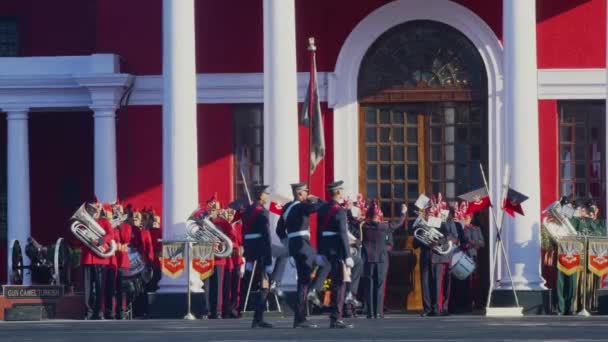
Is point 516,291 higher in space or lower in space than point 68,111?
lower

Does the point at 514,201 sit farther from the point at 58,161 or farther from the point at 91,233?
the point at 58,161

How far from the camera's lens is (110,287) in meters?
32.6

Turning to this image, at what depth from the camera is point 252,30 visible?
36.0 m

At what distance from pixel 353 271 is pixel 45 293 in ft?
16.6

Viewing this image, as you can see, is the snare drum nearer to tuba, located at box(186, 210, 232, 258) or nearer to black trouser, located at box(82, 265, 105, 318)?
tuba, located at box(186, 210, 232, 258)

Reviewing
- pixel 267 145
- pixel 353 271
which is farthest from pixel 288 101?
pixel 353 271

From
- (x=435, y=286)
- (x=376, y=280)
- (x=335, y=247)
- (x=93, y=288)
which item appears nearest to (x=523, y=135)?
(x=435, y=286)

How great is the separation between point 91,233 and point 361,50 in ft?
20.4

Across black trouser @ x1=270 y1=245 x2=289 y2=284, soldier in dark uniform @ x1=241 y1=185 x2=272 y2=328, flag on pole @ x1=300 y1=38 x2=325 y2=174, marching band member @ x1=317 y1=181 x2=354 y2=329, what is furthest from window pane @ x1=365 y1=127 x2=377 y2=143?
marching band member @ x1=317 y1=181 x2=354 y2=329

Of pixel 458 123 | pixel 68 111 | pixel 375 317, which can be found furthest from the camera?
pixel 68 111

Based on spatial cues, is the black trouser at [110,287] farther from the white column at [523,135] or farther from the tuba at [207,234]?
the white column at [523,135]

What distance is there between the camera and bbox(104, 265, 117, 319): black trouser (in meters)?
32.6

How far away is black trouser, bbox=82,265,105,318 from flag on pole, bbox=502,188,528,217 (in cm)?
641

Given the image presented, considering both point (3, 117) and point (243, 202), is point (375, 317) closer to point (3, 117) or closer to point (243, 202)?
point (243, 202)
